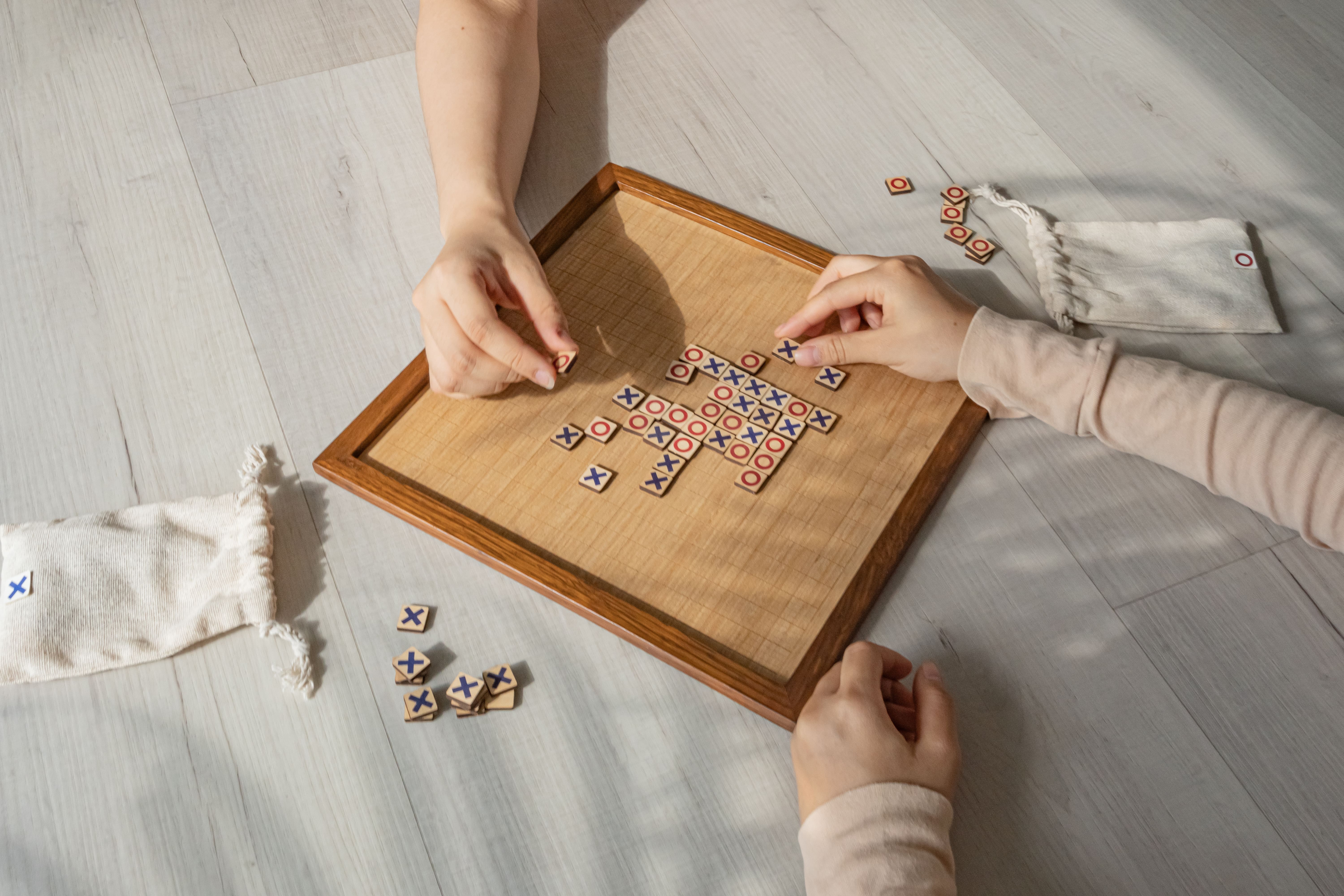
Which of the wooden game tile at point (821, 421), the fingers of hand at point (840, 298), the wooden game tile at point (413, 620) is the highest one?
the fingers of hand at point (840, 298)

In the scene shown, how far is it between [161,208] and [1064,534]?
124 centimetres

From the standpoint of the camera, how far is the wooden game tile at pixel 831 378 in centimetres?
112

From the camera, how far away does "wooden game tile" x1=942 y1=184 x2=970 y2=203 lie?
52.7 inches

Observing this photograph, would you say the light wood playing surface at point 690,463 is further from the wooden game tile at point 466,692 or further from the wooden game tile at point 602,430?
the wooden game tile at point 466,692

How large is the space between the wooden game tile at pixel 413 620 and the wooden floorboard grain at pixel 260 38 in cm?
95

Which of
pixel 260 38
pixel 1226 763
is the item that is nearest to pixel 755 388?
pixel 1226 763

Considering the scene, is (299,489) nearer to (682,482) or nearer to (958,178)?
(682,482)

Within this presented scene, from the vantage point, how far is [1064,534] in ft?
3.45

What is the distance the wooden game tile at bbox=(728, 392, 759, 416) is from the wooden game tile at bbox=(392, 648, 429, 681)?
426 millimetres

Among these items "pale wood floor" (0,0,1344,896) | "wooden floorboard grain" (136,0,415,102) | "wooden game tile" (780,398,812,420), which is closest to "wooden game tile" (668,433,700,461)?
"wooden game tile" (780,398,812,420)

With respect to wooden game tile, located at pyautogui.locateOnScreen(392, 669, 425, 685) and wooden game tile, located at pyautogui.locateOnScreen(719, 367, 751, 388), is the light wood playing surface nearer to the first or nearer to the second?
wooden game tile, located at pyautogui.locateOnScreen(719, 367, 751, 388)

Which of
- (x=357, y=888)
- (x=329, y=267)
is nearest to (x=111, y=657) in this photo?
(x=357, y=888)

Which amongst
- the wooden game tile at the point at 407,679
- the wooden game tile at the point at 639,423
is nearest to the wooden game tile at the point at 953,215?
the wooden game tile at the point at 639,423

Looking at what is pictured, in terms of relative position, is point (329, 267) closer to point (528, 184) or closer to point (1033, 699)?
point (528, 184)
